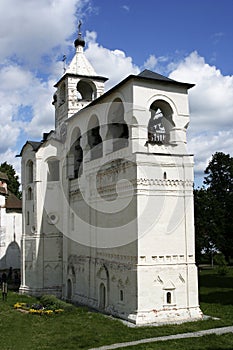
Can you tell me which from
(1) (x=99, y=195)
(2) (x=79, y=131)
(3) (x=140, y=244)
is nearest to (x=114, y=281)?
(3) (x=140, y=244)

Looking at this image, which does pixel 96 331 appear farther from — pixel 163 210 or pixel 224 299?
pixel 224 299

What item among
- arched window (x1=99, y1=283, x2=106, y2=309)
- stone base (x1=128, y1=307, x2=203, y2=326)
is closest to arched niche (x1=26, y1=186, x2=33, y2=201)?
arched window (x1=99, y1=283, x2=106, y2=309)

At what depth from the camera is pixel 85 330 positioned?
17.2 metres

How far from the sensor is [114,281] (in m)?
20.7

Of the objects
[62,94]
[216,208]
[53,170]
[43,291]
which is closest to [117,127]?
[53,170]

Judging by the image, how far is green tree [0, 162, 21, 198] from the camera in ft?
177

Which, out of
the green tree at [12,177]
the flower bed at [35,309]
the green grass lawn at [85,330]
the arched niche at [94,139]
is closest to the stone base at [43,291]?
the flower bed at [35,309]

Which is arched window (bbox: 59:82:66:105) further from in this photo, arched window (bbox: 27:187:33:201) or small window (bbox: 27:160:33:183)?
arched window (bbox: 27:187:33:201)

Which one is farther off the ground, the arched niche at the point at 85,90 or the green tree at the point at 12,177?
the arched niche at the point at 85,90

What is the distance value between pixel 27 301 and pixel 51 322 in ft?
20.3

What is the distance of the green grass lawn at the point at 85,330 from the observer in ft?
49.1

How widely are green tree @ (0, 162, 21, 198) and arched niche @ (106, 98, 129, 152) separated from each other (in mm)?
33599

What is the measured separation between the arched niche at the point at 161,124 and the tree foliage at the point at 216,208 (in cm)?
1995

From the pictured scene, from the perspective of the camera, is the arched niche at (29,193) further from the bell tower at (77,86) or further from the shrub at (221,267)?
the shrub at (221,267)
